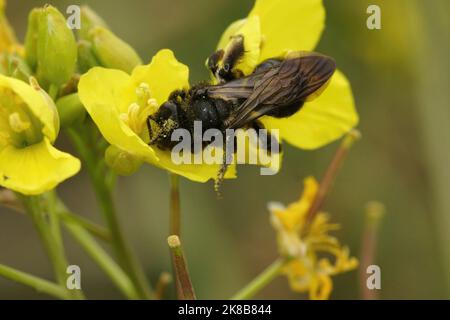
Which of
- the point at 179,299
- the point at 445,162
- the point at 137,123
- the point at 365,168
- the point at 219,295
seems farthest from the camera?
the point at 365,168

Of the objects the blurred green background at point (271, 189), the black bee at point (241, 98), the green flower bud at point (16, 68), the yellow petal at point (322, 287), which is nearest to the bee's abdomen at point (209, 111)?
the black bee at point (241, 98)

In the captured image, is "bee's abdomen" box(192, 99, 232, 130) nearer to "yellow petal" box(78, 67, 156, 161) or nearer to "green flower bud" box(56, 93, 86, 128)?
"yellow petal" box(78, 67, 156, 161)

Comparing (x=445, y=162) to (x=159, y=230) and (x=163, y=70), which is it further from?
(x=163, y=70)

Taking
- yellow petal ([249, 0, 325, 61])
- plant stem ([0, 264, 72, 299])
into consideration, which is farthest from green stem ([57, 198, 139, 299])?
yellow petal ([249, 0, 325, 61])

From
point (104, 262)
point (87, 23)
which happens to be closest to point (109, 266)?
point (104, 262)

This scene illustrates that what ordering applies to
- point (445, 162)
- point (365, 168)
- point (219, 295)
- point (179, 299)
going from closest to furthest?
1. point (179, 299)
2. point (445, 162)
3. point (219, 295)
4. point (365, 168)

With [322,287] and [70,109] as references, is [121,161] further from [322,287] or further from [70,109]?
[322,287]

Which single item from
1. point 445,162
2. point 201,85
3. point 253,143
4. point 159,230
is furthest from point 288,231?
point 159,230
